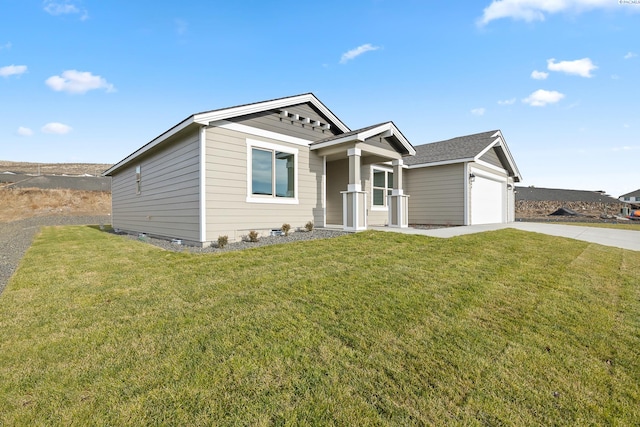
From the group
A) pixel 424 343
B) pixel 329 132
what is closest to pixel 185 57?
pixel 329 132

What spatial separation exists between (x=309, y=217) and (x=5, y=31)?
12.6 metres

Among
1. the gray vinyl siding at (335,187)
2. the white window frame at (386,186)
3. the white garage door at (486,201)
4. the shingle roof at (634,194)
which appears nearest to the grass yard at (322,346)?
the gray vinyl siding at (335,187)

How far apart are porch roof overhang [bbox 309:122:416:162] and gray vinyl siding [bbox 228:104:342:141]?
0.57 meters

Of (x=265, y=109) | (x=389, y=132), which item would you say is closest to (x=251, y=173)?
(x=265, y=109)

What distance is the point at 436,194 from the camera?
14.4 meters

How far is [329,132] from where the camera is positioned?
35.7 ft

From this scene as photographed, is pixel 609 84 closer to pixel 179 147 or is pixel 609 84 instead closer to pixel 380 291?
pixel 380 291

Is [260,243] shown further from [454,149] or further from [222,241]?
[454,149]

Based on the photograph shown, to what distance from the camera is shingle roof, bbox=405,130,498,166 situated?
13710mm

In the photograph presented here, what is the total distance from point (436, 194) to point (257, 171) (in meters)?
9.78

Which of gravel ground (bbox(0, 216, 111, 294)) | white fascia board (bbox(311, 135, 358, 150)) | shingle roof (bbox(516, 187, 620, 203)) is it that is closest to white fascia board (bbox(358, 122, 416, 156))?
white fascia board (bbox(311, 135, 358, 150))

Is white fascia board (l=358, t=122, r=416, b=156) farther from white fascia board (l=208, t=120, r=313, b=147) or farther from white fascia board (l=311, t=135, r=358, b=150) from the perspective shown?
white fascia board (l=208, t=120, r=313, b=147)

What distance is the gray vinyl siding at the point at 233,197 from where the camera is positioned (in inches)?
297

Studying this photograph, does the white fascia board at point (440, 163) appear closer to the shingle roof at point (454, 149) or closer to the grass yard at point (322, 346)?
the shingle roof at point (454, 149)
